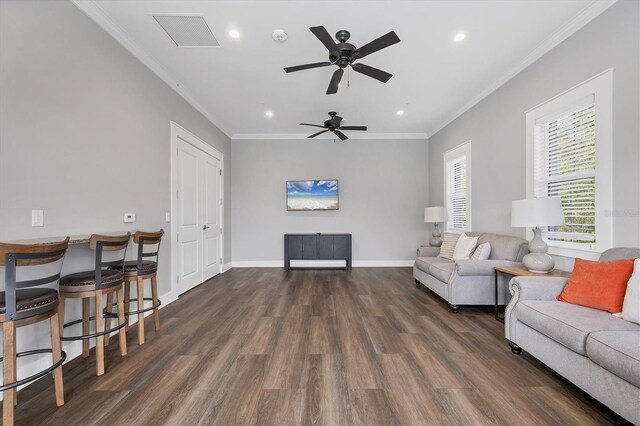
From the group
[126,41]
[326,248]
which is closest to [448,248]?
[326,248]

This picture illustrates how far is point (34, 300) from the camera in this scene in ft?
4.65

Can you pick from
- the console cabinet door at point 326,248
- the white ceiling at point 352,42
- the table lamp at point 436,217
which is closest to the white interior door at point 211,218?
the white ceiling at point 352,42

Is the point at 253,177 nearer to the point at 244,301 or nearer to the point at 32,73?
the point at 244,301

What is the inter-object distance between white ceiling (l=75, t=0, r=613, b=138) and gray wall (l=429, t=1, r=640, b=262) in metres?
0.16

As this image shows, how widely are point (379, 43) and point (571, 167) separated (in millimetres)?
2294

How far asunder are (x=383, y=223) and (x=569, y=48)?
3.96 meters

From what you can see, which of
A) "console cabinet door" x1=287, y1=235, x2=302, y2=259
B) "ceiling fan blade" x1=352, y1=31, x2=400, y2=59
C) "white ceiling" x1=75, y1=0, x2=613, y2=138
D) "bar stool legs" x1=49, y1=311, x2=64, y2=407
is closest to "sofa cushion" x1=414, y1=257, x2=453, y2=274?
"console cabinet door" x1=287, y1=235, x2=302, y2=259

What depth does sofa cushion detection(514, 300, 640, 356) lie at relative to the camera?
158 cm

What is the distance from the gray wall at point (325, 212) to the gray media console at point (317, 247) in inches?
13.5

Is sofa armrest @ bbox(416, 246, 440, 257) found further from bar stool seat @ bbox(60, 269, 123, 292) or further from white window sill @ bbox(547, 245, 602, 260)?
bar stool seat @ bbox(60, 269, 123, 292)

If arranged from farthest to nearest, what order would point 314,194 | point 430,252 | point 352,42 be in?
1. point 314,194
2. point 430,252
3. point 352,42

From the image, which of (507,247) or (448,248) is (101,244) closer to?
(507,247)

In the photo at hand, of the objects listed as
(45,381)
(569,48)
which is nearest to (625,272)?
(569,48)

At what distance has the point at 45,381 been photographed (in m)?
1.84
